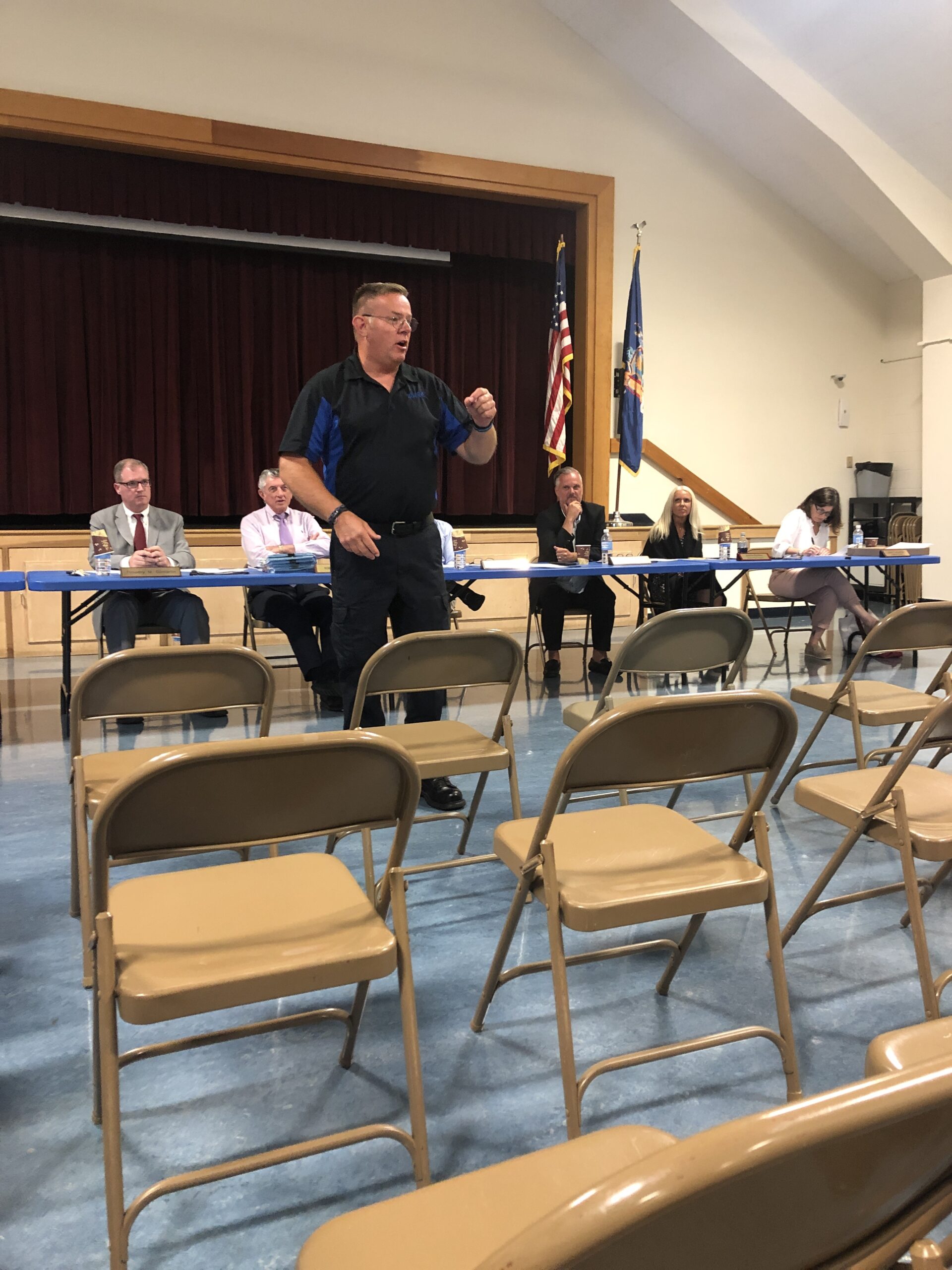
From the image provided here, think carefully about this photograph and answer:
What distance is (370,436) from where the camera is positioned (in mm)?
2859

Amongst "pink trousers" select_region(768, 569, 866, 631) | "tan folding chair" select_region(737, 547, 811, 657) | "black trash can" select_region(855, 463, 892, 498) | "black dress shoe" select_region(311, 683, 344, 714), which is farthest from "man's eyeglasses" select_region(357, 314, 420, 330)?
"black trash can" select_region(855, 463, 892, 498)

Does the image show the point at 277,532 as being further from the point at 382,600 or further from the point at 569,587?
the point at 382,600

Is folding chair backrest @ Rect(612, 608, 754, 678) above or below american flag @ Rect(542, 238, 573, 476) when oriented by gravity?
below

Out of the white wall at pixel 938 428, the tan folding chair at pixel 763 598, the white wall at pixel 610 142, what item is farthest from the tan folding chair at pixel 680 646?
the white wall at pixel 938 428

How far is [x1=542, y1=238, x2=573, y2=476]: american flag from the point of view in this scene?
7.61m

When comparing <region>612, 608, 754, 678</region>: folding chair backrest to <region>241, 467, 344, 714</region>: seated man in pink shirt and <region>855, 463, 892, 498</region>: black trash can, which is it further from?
<region>855, 463, 892, 498</region>: black trash can

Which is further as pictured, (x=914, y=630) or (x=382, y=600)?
(x=382, y=600)

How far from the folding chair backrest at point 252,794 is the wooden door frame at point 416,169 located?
656cm

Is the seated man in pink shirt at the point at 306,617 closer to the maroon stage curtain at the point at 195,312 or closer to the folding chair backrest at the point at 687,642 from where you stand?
the folding chair backrest at the point at 687,642

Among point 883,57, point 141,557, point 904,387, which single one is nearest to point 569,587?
point 141,557

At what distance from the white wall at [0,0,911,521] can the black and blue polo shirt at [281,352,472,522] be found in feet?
16.3

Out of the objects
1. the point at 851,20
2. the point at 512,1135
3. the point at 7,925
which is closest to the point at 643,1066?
the point at 512,1135

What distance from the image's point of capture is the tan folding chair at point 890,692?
2629mm

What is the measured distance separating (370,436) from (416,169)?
17.1 ft
